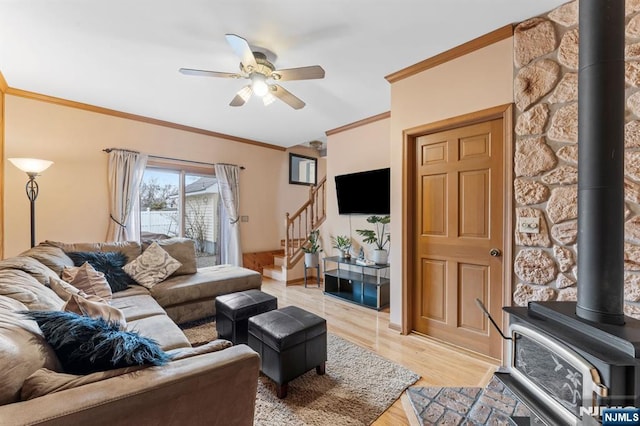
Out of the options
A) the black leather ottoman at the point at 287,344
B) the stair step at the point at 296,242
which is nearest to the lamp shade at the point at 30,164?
the black leather ottoman at the point at 287,344

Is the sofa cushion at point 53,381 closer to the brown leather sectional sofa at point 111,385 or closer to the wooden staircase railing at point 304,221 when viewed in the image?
the brown leather sectional sofa at point 111,385

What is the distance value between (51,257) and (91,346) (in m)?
1.98

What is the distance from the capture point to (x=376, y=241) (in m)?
3.92

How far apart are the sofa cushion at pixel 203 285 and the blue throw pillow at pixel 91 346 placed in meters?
1.76

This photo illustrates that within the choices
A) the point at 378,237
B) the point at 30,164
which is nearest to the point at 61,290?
the point at 30,164

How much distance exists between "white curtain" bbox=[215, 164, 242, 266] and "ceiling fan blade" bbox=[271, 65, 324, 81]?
296 cm

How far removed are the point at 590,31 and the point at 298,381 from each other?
2.58 m

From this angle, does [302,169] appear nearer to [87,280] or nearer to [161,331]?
[87,280]

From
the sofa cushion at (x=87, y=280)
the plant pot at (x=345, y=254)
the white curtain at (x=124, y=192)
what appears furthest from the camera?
the plant pot at (x=345, y=254)

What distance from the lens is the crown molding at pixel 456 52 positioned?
7.06ft

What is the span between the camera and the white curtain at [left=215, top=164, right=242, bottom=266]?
4988mm

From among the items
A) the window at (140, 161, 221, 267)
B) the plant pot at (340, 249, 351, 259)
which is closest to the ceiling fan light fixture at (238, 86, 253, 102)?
the window at (140, 161, 221, 267)

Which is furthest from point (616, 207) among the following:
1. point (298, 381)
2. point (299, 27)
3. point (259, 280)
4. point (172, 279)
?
point (172, 279)

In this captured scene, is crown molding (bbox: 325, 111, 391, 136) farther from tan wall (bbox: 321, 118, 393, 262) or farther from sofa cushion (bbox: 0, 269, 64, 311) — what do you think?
sofa cushion (bbox: 0, 269, 64, 311)
